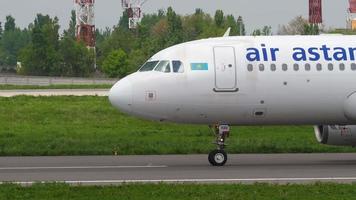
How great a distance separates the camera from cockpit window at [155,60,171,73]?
77.1 feet

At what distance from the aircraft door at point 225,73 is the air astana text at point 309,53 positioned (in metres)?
0.52

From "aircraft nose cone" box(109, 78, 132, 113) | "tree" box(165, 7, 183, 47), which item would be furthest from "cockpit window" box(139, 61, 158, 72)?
"tree" box(165, 7, 183, 47)

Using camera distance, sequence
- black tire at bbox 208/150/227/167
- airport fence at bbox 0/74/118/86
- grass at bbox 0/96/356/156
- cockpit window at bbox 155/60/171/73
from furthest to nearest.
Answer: airport fence at bbox 0/74/118/86 < grass at bbox 0/96/356/156 < cockpit window at bbox 155/60/171/73 < black tire at bbox 208/150/227/167

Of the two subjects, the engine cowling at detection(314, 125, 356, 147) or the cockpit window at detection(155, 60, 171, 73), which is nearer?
the cockpit window at detection(155, 60, 171, 73)

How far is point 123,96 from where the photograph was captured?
2303 centimetres

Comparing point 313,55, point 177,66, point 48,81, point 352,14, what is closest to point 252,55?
point 313,55

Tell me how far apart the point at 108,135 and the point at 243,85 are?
9.84 metres

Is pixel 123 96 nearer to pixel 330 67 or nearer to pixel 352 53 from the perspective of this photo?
pixel 330 67

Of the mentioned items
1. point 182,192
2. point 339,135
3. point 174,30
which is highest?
point 174,30

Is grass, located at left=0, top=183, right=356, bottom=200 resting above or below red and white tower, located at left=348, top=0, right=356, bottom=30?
below

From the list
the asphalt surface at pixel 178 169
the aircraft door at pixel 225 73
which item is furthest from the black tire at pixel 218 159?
the aircraft door at pixel 225 73

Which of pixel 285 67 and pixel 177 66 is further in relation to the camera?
pixel 285 67

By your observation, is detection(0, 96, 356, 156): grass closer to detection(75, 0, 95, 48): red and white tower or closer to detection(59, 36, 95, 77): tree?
detection(59, 36, 95, 77): tree

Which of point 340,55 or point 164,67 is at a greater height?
point 340,55
